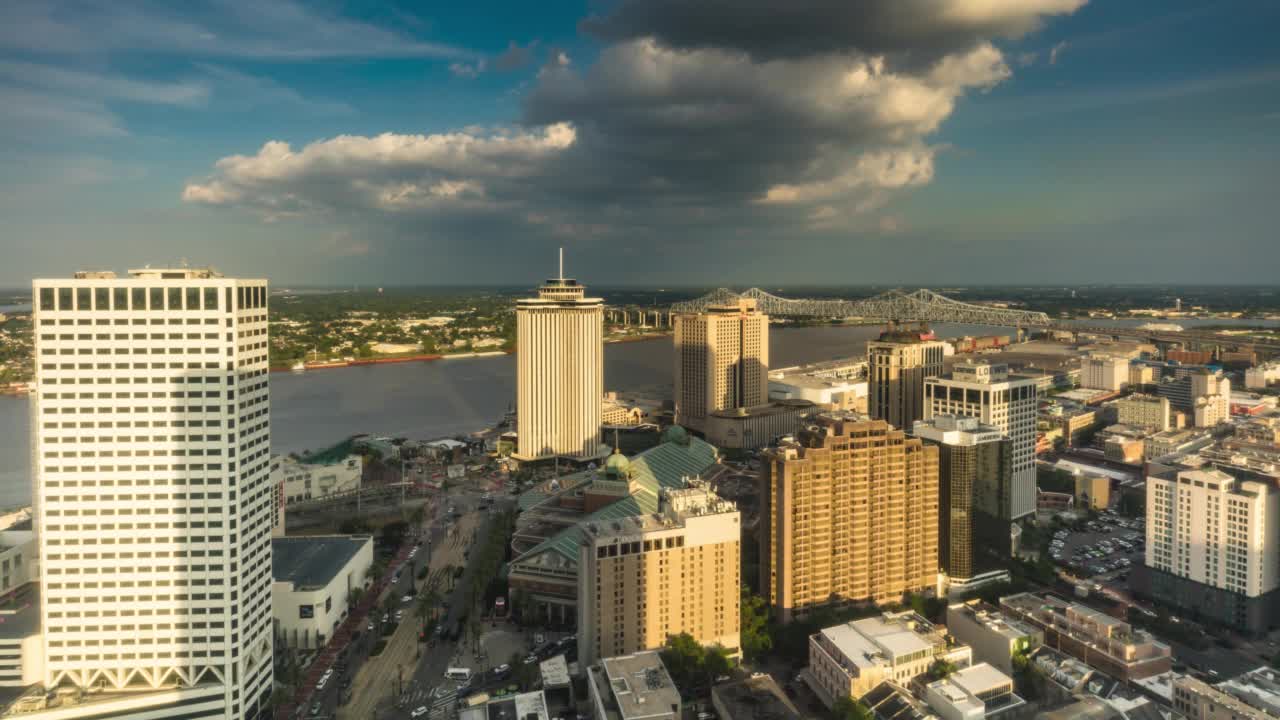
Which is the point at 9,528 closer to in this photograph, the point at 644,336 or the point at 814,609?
the point at 814,609

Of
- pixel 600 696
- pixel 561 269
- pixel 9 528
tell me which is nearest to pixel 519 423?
pixel 561 269

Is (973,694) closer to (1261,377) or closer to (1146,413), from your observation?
(1146,413)

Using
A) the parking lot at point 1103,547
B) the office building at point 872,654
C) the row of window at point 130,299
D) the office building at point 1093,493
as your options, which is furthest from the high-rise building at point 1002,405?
the row of window at point 130,299

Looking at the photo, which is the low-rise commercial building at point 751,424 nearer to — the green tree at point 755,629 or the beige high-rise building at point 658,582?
the green tree at point 755,629

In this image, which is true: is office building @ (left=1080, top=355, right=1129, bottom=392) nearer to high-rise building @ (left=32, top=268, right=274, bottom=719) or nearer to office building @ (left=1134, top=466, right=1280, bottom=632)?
office building @ (left=1134, top=466, right=1280, bottom=632)

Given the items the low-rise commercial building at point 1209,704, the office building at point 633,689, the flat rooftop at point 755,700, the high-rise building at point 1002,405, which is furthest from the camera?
the high-rise building at point 1002,405

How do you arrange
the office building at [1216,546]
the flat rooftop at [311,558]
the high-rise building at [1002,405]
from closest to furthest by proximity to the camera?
the flat rooftop at [311,558], the office building at [1216,546], the high-rise building at [1002,405]
